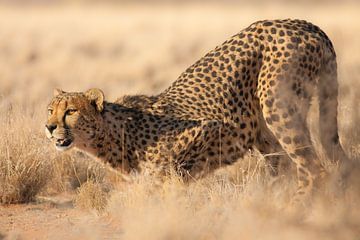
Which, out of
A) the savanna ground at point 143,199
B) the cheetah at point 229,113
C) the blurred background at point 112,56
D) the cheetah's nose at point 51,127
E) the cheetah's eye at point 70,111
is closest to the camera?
the savanna ground at point 143,199

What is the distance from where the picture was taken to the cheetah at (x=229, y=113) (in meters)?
5.60

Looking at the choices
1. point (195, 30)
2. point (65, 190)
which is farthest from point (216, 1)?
point (65, 190)

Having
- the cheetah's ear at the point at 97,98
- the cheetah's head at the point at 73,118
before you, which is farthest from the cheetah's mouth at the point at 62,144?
the cheetah's ear at the point at 97,98

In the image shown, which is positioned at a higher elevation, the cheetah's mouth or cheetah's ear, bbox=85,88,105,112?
cheetah's ear, bbox=85,88,105,112

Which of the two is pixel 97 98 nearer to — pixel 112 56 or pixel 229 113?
pixel 229 113

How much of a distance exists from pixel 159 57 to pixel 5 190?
978 centimetres

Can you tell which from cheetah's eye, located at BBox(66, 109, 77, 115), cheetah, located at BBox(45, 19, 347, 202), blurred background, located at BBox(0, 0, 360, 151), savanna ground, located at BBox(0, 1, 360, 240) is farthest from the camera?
blurred background, located at BBox(0, 0, 360, 151)

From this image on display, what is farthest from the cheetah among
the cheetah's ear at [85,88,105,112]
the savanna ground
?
the savanna ground

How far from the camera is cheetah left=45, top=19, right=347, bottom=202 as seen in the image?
560 centimetres

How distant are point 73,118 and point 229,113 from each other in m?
1.20

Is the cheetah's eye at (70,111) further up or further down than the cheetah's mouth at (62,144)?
further up

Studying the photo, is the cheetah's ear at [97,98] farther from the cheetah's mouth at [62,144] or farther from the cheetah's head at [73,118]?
the cheetah's mouth at [62,144]

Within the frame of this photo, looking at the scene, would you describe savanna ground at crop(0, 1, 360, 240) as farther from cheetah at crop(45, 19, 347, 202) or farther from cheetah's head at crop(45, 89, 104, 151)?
cheetah's head at crop(45, 89, 104, 151)

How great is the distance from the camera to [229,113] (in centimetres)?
590
